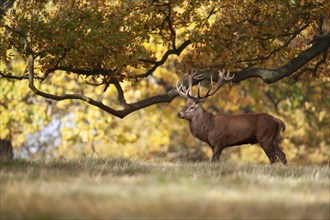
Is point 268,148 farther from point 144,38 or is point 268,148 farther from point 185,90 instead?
point 144,38

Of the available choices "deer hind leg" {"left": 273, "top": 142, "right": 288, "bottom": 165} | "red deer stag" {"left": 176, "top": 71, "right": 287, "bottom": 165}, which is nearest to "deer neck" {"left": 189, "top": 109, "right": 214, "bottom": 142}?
"red deer stag" {"left": 176, "top": 71, "right": 287, "bottom": 165}

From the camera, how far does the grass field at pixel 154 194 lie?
720 cm

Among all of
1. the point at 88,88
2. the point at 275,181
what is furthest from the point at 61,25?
the point at 88,88

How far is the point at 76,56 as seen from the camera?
15.7 meters

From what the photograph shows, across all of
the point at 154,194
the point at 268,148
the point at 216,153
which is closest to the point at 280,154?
the point at 268,148

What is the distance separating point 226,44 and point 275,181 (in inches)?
276

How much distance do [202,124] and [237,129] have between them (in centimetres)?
80

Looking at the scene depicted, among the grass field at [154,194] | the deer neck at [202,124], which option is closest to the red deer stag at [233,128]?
the deer neck at [202,124]

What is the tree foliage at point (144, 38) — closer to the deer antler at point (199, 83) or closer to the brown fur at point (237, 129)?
the deer antler at point (199, 83)

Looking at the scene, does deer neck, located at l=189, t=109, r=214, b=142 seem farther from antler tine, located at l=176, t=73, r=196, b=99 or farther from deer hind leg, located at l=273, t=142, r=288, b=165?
deer hind leg, located at l=273, t=142, r=288, b=165

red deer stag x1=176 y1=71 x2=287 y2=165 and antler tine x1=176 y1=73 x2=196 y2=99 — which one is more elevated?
antler tine x1=176 y1=73 x2=196 y2=99

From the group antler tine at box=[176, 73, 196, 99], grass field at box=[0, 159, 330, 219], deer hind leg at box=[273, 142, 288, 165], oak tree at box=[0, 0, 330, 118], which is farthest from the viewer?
antler tine at box=[176, 73, 196, 99]

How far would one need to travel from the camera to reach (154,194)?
8109 mm

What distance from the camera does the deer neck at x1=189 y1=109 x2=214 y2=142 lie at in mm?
Result: 16234
